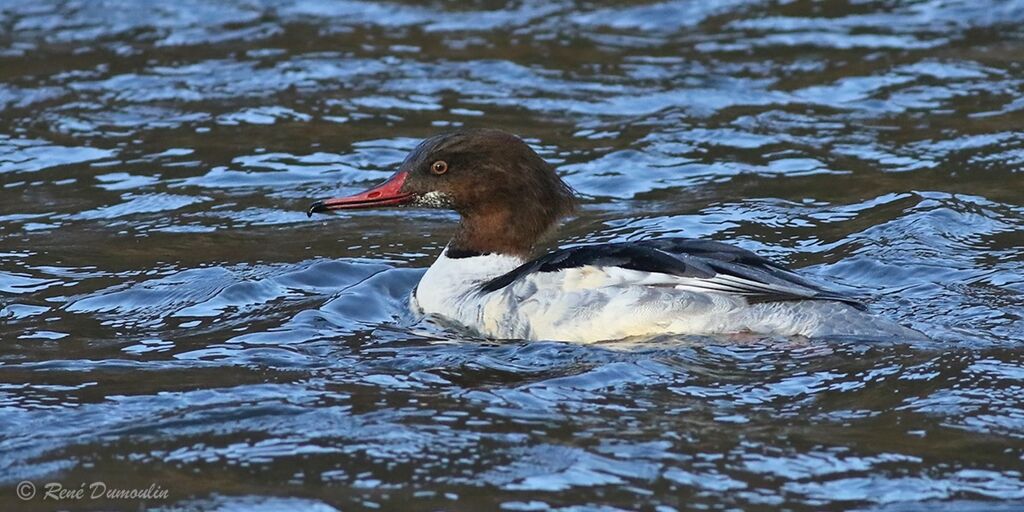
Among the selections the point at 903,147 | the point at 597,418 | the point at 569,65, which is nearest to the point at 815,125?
the point at 903,147

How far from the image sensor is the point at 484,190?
7445 mm

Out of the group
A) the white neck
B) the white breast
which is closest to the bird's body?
the white breast

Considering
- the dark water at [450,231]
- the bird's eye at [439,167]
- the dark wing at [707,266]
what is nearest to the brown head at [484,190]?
the bird's eye at [439,167]

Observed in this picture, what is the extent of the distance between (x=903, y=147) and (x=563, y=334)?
3.97 metres

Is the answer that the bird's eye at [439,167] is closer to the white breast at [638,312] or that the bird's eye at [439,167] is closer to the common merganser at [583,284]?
the common merganser at [583,284]

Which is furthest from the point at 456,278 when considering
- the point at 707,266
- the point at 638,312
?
the point at 707,266

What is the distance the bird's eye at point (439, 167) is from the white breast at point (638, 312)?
806 millimetres

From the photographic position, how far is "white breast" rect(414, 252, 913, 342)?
21.4ft

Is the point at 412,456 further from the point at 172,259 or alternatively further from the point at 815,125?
the point at 815,125

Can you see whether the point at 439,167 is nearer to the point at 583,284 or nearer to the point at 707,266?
the point at 583,284

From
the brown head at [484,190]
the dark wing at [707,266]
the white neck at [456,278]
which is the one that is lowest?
the white neck at [456,278]

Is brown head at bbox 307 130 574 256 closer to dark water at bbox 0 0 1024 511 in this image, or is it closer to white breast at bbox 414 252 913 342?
dark water at bbox 0 0 1024 511

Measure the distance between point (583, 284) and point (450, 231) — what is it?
7.72 ft

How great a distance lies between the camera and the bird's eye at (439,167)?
741cm
